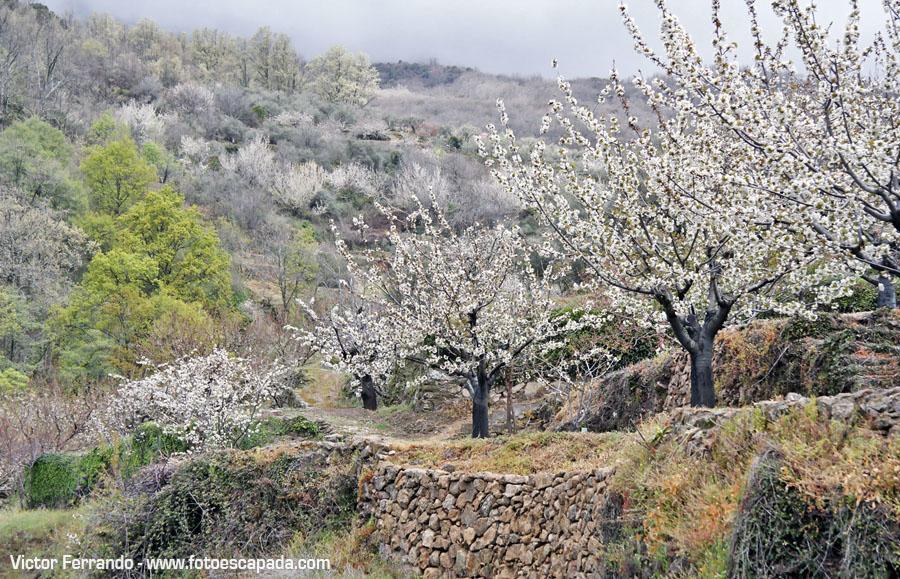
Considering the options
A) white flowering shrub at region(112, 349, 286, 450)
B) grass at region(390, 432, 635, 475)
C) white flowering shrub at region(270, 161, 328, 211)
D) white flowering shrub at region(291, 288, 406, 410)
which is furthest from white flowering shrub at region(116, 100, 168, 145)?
grass at region(390, 432, 635, 475)

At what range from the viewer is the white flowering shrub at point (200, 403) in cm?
1434

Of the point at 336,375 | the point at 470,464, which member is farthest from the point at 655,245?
the point at 336,375

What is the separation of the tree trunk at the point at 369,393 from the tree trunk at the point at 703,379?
13.6 metres

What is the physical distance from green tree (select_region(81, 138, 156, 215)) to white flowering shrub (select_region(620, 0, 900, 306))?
3063cm

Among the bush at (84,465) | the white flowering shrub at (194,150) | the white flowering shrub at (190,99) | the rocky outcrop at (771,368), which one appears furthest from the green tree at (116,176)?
the white flowering shrub at (190,99)

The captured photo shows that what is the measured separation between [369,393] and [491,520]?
13773 mm

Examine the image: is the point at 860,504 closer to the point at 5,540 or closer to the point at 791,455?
the point at 791,455

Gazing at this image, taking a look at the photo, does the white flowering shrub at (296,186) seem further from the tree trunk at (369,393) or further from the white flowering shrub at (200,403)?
the white flowering shrub at (200,403)

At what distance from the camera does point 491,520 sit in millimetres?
7801

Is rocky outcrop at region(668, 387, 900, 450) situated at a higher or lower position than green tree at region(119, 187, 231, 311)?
lower

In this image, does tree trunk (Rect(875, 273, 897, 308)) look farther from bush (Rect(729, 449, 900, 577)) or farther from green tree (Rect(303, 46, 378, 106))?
green tree (Rect(303, 46, 378, 106))

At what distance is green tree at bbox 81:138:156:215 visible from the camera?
31.8 meters

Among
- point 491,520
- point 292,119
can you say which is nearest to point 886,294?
point 491,520

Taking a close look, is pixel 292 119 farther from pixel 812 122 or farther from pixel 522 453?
pixel 812 122
